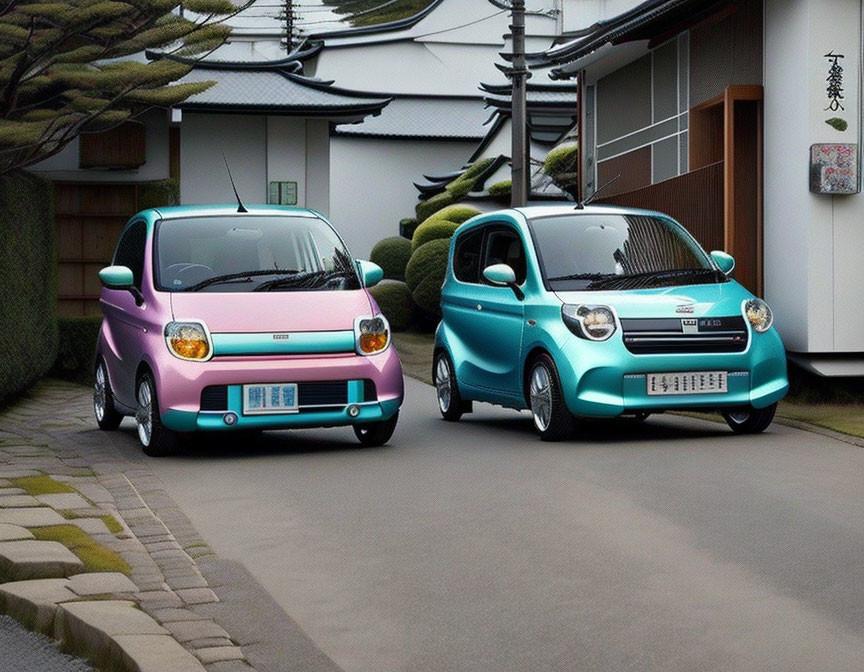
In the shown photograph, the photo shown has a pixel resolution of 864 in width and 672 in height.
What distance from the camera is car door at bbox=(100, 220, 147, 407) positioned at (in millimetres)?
11837

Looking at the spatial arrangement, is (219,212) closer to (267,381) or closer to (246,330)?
(246,330)

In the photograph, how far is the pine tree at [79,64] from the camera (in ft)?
53.3

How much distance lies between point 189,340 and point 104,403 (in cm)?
264

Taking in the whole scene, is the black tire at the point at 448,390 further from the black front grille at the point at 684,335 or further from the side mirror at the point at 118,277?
the side mirror at the point at 118,277

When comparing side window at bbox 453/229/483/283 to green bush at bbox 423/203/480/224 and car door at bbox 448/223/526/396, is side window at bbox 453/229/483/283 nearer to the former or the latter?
car door at bbox 448/223/526/396

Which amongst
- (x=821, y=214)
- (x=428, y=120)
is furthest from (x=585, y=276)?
(x=428, y=120)

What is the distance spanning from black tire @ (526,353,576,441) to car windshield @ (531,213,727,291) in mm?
722

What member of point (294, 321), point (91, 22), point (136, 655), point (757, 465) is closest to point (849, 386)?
point (757, 465)

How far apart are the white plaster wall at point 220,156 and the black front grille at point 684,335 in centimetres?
1814

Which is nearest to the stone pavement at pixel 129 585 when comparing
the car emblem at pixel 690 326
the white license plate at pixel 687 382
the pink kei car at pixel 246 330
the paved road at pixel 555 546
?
the paved road at pixel 555 546

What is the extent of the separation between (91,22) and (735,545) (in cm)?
1113

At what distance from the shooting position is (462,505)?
8773 mm

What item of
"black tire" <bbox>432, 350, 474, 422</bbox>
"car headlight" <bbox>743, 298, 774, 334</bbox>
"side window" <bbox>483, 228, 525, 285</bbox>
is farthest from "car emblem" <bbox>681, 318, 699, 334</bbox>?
"black tire" <bbox>432, 350, 474, 422</bbox>

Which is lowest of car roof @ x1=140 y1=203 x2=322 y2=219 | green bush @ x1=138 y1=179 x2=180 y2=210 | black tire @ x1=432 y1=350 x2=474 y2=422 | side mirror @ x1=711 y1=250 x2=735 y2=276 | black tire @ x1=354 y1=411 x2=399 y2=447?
black tire @ x1=354 y1=411 x2=399 y2=447
